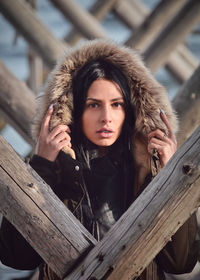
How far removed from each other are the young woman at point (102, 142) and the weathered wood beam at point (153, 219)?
23 cm

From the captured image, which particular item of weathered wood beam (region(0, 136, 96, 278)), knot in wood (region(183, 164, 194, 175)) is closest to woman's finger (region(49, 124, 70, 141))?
weathered wood beam (region(0, 136, 96, 278))

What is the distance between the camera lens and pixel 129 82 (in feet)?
7.88

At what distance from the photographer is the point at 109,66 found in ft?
7.82

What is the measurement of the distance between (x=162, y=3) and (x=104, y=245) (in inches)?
117

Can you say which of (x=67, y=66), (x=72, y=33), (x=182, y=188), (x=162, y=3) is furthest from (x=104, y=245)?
(x=72, y=33)

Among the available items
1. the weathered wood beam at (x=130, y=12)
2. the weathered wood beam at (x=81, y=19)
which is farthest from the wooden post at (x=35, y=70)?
the weathered wood beam at (x=81, y=19)

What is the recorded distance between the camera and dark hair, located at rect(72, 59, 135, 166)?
2347 millimetres

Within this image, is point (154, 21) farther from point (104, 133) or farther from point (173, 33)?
point (104, 133)

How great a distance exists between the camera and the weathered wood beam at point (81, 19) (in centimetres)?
535

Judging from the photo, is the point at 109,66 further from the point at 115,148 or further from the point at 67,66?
the point at 115,148

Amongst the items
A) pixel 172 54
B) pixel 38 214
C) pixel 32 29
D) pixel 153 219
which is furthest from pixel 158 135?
pixel 172 54

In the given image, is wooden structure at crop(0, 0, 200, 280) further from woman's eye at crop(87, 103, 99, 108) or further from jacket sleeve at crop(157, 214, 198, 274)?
woman's eye at crop(87, 103, 99, 108)

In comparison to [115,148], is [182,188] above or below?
above

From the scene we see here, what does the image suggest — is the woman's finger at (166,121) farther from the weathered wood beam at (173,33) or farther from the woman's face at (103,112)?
the weathered wood beam at (173,33)
